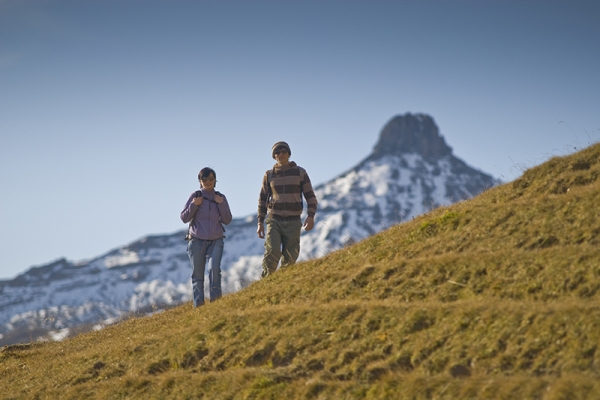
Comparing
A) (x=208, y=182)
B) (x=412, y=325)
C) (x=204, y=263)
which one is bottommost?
(x=412, y=325)

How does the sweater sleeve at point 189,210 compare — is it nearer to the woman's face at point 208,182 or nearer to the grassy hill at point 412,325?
the woman's face at point 208,182

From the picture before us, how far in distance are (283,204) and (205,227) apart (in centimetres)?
225

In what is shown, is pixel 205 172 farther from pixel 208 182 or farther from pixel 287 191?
pixel 287 191

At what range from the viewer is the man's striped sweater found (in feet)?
60.8

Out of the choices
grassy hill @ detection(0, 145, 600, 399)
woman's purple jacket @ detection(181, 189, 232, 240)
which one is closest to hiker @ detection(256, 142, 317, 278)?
grassy hill @ detection(0, 145, 600, 399)

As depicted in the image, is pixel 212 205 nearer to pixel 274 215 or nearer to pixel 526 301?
pixel 274 215

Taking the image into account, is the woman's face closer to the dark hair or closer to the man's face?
the dark hair

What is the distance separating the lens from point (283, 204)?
1853 cm

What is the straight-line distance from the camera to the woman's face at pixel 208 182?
61.9ft

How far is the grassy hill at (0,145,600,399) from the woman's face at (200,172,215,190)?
306 cm

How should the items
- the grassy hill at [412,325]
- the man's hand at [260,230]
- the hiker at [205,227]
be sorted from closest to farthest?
the grassy hill at [412,325]
the hiker at [205,227]
the man's hand at [260,230]

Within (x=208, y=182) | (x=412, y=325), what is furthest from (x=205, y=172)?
(x=412, y=325)

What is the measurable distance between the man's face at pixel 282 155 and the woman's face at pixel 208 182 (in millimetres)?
1884

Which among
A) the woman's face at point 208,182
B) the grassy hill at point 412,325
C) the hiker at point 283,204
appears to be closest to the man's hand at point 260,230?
the hiker at point 283,204
